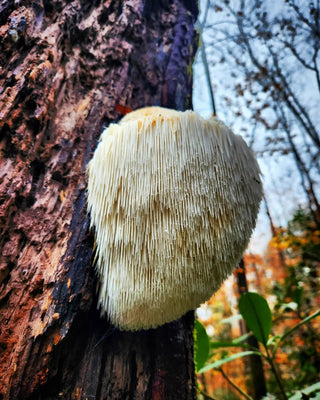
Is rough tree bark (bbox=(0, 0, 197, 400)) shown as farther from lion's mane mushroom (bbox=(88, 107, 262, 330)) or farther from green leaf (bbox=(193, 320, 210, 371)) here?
green leaf (bbox=(193, 320, 210, 371))

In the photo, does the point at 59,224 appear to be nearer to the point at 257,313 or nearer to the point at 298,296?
the point at 257,313

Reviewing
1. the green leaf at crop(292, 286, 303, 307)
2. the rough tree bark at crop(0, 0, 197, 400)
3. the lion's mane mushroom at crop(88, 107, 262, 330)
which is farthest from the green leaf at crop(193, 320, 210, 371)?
the green leaf at crop(292, 286, 303, 307)

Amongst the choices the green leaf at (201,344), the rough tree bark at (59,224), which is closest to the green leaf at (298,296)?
the green leaf at (201,344)

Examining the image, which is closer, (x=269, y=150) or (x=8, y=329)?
(x=8, y=329)

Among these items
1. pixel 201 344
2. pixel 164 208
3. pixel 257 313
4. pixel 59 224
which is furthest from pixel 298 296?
pixel 59 224

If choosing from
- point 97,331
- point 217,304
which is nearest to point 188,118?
point 97,331

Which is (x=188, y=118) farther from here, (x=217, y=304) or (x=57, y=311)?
(x=217, y=304)
